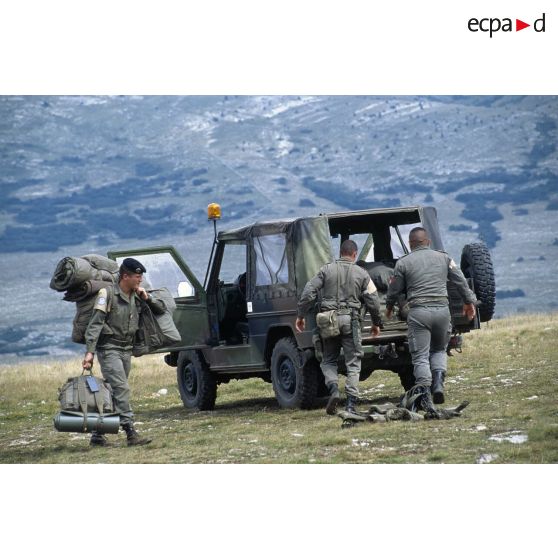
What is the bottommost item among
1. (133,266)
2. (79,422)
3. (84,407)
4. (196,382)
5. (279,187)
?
(196,382)

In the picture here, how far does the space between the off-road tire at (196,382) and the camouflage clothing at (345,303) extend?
3.56 metres

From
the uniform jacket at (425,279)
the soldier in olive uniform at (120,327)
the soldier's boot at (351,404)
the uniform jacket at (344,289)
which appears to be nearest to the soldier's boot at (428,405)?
the soldier's boot at (351,404)

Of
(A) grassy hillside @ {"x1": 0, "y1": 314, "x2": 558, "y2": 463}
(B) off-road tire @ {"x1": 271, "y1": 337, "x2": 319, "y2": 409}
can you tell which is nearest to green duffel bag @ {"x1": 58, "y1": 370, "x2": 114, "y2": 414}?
(A) grassy hillside @ {"x1": 0, "y1": 314, "x2": 558, "y2": 463}

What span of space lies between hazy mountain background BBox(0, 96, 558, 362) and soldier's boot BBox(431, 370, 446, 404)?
118398mm

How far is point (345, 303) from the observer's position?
12.5 m

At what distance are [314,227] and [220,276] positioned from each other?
2.33 meters

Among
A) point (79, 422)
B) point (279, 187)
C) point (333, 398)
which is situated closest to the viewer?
point (79, 422)

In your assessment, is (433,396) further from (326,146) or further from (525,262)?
(326,146)

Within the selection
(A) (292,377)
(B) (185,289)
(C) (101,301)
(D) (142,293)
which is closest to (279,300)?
(A) (292,377)

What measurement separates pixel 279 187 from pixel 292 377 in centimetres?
15910

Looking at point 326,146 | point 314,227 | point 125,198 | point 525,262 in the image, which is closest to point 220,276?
point 314,227

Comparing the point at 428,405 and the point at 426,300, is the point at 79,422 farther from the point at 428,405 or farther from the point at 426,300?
the point at 426,300

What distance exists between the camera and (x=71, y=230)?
167 metres

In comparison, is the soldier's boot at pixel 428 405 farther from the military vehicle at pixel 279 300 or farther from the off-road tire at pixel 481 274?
the off-road tire at pixel 481 274
